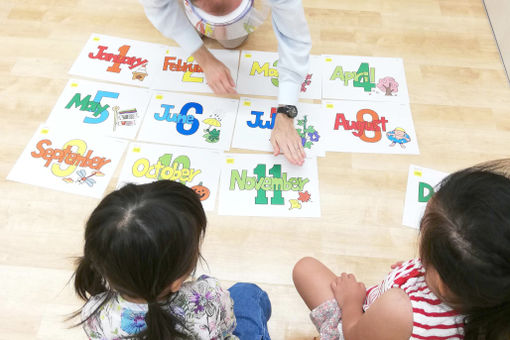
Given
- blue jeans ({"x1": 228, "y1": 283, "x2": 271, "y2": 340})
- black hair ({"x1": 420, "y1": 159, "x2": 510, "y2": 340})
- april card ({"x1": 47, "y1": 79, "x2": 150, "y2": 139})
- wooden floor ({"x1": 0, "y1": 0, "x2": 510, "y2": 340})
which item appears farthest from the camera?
april card ({"x1": 47, "y1": 79, "x2": 150, "y2": 139})

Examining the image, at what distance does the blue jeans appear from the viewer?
0.78 meters

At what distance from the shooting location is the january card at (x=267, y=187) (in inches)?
43.7

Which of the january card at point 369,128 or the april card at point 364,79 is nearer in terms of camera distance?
the january card at point 369,128

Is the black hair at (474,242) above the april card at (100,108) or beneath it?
above

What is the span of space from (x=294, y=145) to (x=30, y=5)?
1158 mm

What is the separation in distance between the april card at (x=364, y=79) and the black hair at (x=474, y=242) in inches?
30.8

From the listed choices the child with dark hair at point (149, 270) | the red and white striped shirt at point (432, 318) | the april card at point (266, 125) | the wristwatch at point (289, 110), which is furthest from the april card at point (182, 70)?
the red and white striped shirt at point (432, 318)

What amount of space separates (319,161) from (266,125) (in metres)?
0.20

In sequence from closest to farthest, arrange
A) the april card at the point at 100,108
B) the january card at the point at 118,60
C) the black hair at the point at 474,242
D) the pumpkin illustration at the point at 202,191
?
1. the black hair at the point at 474,242
2. the pumpkin illustration at the point at 202,191
3. the april card at the point at 100,108
4. the january card at the point at 118,60

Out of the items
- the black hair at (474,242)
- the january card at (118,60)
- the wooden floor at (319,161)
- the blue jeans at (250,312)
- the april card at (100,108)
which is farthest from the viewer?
the january card at (118,60)

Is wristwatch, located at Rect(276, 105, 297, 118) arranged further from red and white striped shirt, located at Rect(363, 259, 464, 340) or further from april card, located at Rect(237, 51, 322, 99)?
red and white striped shirt, located at Rect(363, 259, 464, 340)

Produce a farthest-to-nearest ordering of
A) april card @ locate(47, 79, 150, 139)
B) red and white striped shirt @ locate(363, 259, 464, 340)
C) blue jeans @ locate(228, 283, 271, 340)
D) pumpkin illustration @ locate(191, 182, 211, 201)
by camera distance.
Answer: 1. april card @ locate(47, 79, 150, 139)
2. pumpkin illustration @ locate(191, 182, 211, 201)
3. blue jeans @ locate(228, 283, 271, 340)
4. red and white striped shirt @ locate(363, 259, 464, 340)

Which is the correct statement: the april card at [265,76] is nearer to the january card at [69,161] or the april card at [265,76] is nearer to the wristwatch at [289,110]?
the wristwatch at [289,110]

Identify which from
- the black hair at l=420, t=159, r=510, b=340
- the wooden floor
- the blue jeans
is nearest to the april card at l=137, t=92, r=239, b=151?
the wooden floor
